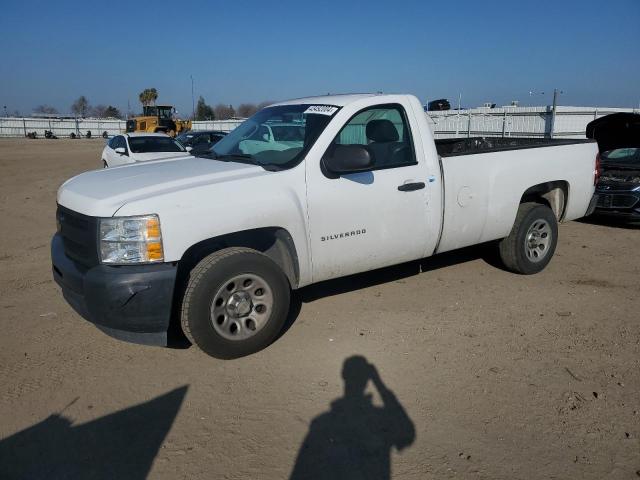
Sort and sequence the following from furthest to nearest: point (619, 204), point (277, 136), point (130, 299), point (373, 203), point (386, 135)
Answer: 1. point (619, 204)
2. point (386, 135)
3. point (277, 136)
4. point (373, 203)
5. point (130, 299)

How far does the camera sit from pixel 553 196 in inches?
234

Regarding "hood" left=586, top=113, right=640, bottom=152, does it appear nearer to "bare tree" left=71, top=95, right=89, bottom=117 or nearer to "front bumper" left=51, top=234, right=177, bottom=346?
"front bumper" left=51, top=234, right=177, bottom=346

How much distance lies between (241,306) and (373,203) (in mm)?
1363

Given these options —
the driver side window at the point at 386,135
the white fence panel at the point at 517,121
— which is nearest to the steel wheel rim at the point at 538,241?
the driver side window at the point at 386,135

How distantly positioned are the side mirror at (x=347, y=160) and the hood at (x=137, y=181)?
0.53 m

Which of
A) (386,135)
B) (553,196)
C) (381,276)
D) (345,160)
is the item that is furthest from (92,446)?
(553,196)

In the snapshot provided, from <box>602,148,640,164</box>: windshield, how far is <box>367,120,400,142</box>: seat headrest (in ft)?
20.3

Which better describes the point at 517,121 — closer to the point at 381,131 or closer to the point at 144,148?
the point at 144,148

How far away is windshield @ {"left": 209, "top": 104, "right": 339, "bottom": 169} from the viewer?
13.6 feet

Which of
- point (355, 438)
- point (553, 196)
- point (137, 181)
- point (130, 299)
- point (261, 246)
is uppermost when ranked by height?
point (137, 181)

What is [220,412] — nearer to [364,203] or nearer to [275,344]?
[275,344]

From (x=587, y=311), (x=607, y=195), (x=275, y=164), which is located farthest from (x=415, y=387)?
(x=607, y=195)

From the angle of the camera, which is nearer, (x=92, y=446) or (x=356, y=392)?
(x=92, y=446)

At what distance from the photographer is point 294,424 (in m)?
3.08
